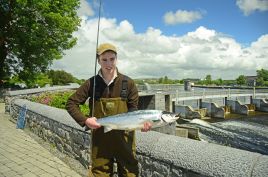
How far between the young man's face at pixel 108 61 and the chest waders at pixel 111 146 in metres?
0.39

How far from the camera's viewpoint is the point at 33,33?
2698 cm

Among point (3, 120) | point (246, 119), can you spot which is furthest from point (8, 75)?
point (246, 119)

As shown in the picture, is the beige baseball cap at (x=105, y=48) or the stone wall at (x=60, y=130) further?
the stone wall at (x=60, y=130)

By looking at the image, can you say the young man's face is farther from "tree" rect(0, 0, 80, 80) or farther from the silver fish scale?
"tree" rect(0, 0, 80, 80)

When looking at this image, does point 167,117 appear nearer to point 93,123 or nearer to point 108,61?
point 93,123

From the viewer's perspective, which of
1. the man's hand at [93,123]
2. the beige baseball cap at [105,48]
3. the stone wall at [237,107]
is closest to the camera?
the man's hand at [93,123]

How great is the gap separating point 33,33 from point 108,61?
24.9 meters

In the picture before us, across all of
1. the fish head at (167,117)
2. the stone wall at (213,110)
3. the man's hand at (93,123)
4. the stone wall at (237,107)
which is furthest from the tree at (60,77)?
the fish head at (167,117)

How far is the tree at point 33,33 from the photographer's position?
1057 inches

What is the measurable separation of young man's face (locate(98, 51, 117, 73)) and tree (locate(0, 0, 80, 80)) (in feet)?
77.9

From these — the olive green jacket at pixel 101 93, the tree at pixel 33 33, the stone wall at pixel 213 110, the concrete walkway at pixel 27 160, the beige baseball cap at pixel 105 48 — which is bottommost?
the stone wall at pixel 213 110

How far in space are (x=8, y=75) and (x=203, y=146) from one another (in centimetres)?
2982

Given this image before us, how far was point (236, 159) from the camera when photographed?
11.7ft

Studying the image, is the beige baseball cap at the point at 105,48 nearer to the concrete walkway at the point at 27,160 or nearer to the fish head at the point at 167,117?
the fish head at the point at 167,117
